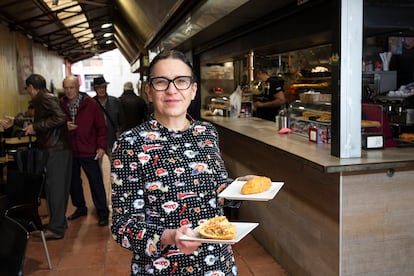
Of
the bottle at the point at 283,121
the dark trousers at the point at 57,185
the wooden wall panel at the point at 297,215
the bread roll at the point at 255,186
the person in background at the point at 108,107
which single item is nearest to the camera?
the bread roll at the point at 255,186

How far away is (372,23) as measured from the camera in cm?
322

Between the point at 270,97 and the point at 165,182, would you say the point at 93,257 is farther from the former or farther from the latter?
the point at 270,97

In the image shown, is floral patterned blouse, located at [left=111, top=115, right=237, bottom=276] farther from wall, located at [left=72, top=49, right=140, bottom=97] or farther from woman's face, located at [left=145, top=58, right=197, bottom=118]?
wall, located at [left=72, top=49, right=140, bottom=97]

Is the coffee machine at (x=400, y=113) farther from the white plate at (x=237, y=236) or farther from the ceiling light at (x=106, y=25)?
the ceiling light at (x=106, y=25)

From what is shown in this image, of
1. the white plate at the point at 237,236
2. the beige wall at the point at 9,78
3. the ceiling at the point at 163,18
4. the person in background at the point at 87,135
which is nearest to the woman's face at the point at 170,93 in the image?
the white plate at the point at 237,236

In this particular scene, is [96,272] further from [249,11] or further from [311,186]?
[249,11]

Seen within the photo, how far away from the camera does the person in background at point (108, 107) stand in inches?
244

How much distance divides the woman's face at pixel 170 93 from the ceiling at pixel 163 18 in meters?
2.11

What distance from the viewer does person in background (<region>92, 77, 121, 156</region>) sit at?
6187 mm

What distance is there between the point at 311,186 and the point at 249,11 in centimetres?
183

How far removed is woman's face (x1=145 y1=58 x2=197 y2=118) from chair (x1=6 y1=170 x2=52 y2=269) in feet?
7.82

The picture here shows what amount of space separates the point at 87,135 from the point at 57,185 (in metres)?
0.65

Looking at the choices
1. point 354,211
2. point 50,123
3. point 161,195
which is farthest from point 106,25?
point 161,195

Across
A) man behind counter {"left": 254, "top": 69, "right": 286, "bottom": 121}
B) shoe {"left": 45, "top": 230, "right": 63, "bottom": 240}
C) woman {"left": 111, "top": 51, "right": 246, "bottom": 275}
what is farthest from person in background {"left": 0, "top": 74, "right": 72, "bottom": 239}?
woman {"left": 111, "top": 51, "right": 246, "bottom": 275}
